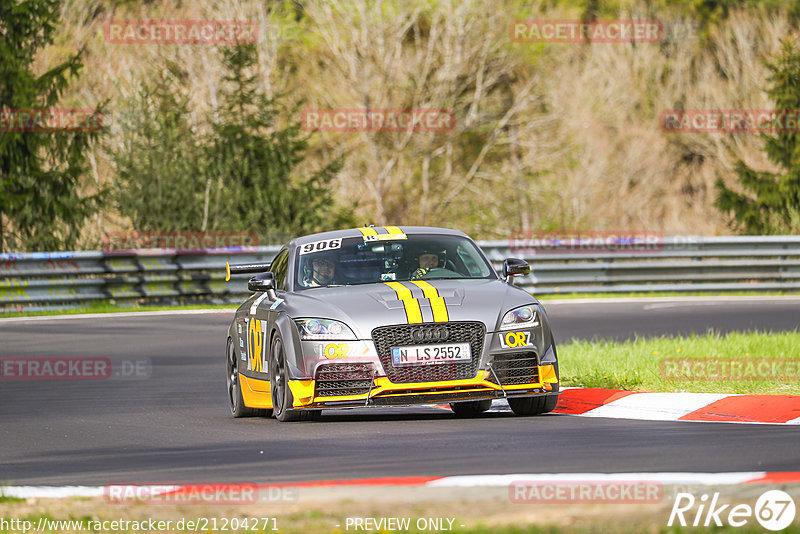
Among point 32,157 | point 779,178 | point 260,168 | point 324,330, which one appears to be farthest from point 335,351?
point 779,178

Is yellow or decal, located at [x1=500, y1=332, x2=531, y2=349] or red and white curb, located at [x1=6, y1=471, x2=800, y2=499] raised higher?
yellow or decal, located at [x1=500, y1=332, x2=531, y2=349]

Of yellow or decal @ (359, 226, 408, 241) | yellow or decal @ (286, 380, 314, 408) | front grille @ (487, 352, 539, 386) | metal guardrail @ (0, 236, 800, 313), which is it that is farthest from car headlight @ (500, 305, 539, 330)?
metal guardrail @ (0, 236, 800, 313)

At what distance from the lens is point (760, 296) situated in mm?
27234

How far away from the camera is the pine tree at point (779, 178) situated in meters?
35.4

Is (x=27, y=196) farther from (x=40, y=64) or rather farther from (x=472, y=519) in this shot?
(x=472, y=519)

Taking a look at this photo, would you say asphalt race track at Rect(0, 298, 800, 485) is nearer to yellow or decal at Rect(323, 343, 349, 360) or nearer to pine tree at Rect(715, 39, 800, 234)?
yellow or decal at Rect(323, 343, 349, 360)

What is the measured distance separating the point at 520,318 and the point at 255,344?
7.56 ft

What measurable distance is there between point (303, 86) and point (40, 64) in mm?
13341

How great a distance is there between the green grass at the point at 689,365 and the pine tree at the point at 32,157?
56.0ft

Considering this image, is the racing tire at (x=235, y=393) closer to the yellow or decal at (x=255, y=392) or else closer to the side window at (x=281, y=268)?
the yellow or decal at (x=255, y=392)

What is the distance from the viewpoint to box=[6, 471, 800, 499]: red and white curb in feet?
20.9

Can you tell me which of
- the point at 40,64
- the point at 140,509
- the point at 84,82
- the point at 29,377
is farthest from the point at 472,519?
the point at 84,82

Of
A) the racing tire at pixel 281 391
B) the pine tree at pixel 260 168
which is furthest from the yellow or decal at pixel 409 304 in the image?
the pine tree at pixel 260 168

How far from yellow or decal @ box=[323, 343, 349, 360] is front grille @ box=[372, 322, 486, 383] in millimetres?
222
